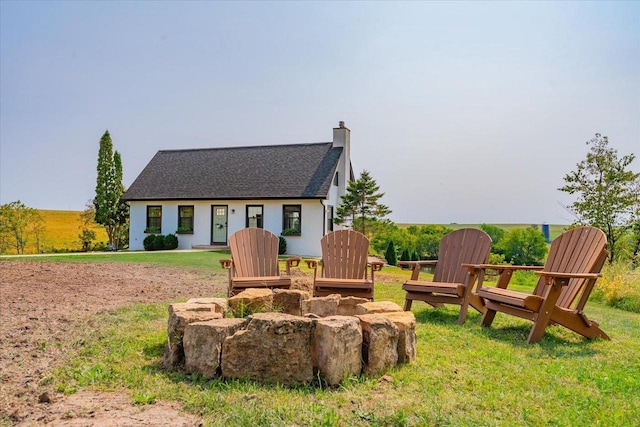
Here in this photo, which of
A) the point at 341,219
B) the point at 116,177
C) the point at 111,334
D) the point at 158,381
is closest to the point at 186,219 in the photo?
the point at 116,177

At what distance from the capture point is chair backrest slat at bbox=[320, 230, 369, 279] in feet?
20.8

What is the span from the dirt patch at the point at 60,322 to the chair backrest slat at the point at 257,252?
3.80ft

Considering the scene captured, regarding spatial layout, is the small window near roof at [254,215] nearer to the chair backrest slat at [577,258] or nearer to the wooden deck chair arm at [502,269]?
the wooden deck chair arm at [502,269]

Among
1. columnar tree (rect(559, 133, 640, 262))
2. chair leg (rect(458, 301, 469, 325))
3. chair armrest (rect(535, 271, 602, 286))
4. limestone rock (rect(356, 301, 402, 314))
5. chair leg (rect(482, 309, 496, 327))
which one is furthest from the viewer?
columnar tree (rect(559, 133, 640, 262))

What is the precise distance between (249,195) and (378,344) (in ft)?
51.1

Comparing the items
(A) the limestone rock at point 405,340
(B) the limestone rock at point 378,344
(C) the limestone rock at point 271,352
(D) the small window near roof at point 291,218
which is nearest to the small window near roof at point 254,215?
(D) the small window near roof at point 291,218

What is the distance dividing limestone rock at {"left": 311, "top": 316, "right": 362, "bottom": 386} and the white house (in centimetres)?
1419

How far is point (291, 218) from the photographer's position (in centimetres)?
1828

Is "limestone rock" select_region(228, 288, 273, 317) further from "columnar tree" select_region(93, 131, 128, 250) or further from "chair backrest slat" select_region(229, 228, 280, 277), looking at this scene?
"columnar tree" select_region(93, 131, 128, 250)

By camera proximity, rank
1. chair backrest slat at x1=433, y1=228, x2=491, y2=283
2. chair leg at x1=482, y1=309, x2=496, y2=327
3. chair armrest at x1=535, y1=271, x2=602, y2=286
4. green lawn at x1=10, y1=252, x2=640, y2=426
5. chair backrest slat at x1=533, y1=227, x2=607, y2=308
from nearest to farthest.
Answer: green lawn at x1=10, y1=252, x2=640, y2=426 < chair armrest at x1=535, y1=271, x2=602, y2=286 < chair backrest slat at x1=533, y1=227, x2=607, y2=308 < chair leg at x1=482, y1=309, x2=496, y2=327 < chair backrest slat at x1=433, y1=228, x2=491, y2=283

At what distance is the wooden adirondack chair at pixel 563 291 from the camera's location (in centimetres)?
432

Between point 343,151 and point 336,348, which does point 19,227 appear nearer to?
point 343,151

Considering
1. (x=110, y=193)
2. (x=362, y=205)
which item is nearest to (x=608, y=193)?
(x=362, y=205)

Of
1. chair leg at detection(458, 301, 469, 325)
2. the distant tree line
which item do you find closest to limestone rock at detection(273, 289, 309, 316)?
chair leg at detection(458, 301, 469, 325)
